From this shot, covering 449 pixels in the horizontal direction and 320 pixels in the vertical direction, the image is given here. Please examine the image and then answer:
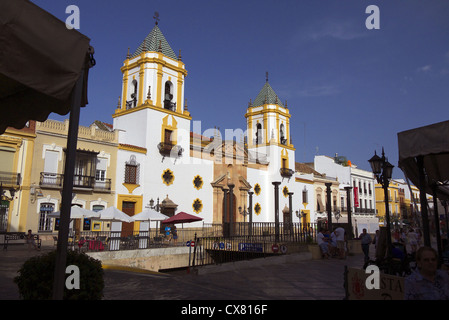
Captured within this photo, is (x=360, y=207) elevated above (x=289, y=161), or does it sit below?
below

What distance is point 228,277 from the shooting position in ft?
35.6

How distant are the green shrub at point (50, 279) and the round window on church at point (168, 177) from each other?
77.2 ft

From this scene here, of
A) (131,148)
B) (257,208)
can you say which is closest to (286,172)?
(257,208)

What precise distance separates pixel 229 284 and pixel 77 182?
56.8ft

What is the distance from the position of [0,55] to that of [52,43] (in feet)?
1.66

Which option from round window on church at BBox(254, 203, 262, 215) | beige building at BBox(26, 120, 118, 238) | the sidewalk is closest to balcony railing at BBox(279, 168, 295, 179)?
round window on church at BBox(254, 203, 262, 215)

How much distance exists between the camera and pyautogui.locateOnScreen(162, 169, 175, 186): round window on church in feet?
92.9

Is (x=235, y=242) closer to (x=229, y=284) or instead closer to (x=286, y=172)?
(x=229, y=284)

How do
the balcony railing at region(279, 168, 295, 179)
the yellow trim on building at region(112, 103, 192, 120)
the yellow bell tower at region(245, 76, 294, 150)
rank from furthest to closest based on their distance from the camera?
the yellow bell tower at region(245, 76, 294, 150)
the balcony railing at region(279, 168, 295, 179)
the yellow trim on building at region(112, 103, 192, 120)

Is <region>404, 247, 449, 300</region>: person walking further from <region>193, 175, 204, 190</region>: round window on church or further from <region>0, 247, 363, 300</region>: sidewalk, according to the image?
<region>193, 175, 204, 190</region>: round window on church

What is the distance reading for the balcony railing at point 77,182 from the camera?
22.2m

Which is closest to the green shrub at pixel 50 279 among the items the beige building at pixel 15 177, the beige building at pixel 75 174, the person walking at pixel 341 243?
the person walking at pixel 341 243
